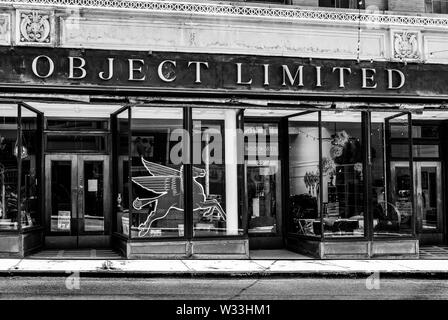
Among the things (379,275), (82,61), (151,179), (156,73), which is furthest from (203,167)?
(379,275)

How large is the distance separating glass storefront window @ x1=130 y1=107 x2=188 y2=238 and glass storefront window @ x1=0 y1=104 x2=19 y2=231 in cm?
259

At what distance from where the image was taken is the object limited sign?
1502 cm

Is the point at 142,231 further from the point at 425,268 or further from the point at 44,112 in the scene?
the point at 425,268

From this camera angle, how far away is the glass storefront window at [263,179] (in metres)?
17.4

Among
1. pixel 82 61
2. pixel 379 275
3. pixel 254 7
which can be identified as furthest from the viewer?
pixel 254 7

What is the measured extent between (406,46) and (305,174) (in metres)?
4.04

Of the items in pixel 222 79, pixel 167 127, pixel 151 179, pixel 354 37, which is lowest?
pixel 151 179

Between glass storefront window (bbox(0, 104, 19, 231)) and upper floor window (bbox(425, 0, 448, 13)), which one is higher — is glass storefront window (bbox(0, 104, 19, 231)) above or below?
below

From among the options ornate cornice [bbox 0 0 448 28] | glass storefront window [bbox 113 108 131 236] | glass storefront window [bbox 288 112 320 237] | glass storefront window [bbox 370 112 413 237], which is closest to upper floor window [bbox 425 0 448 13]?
ornate cornice [bbox 0 0 448 28]

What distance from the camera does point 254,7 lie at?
16.1 m

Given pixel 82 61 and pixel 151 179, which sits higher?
pixel 82 61

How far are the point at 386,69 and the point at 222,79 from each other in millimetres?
4088

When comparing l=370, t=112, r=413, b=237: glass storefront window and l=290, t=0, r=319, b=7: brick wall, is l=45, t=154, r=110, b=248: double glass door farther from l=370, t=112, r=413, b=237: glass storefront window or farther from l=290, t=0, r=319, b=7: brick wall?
Result: l=370, t=112, r=413, b=237: glass storefront window

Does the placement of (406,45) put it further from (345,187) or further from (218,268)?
(218,268)
